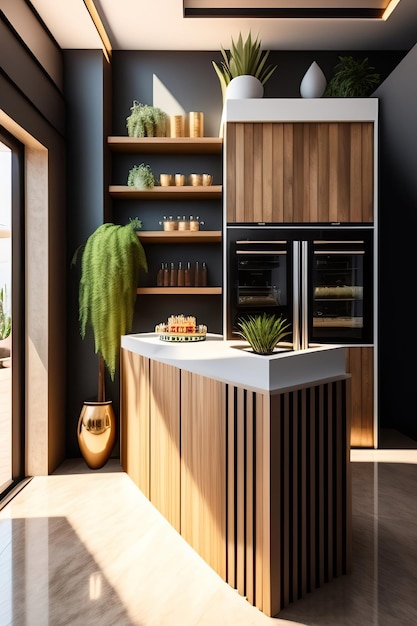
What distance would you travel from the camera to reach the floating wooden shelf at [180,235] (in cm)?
422

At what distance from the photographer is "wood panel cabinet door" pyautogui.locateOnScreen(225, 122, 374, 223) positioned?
415 cm

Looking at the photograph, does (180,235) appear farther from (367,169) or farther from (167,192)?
(367,169)

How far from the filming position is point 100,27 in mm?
4055

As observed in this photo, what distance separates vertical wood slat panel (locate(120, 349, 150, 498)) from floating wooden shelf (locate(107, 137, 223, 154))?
5.61 ft

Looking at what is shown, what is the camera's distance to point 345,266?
4.25m

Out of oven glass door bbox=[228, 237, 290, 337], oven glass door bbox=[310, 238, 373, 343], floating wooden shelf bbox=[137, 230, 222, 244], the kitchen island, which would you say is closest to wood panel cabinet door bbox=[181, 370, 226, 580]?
the kitchen island

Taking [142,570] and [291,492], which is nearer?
[291,492]

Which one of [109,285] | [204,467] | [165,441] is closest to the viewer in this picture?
[204,467]

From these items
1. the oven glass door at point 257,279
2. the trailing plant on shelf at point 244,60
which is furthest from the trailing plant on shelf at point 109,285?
the trailing plant on shelf at point 244,60

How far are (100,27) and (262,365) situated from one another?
3.28 m

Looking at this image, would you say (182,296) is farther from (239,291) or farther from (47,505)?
(47,505)

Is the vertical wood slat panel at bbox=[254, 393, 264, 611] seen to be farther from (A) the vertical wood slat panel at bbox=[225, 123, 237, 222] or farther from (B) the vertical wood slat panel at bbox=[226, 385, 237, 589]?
(A) the vertical wood slat panel at bbox=[225, 123, 237, 222]

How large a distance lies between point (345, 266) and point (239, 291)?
89cm

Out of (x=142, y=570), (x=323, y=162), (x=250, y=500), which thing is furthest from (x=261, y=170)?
(x=142, y=570)
